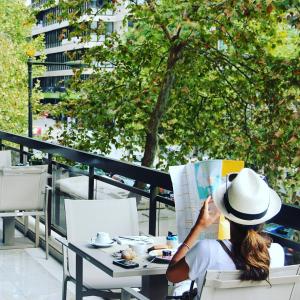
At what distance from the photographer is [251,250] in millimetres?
2742

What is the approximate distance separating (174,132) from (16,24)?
Answer: 25.3 meters

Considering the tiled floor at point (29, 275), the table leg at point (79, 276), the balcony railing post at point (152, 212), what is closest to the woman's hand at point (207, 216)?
the table leg at point (79, 276)

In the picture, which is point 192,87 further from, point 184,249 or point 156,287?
point 184,249

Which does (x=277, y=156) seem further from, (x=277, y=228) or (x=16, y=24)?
(x=16, y=24)

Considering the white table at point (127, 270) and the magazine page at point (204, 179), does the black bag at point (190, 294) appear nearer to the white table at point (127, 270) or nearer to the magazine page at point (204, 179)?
the white table at point (127, 270)

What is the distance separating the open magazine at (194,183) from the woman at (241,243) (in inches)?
31.9

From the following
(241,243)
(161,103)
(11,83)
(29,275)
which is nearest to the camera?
(241,243)

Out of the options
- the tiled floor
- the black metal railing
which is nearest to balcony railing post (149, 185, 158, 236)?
the black metal railing

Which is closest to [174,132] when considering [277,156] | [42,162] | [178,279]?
[277,156]

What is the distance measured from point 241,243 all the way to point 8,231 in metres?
5.05

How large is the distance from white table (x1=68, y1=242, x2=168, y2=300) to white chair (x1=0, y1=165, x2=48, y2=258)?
3.09m

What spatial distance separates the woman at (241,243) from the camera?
2.74m

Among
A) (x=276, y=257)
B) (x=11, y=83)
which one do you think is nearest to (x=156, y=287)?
(x=276, y=257)

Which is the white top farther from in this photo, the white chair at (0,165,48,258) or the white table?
the white chair at (0,165,48,258)
